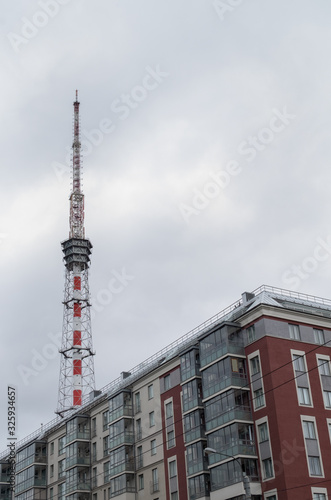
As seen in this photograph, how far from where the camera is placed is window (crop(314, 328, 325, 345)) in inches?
2461

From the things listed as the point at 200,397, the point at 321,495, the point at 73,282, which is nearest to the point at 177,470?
the point at 200,397

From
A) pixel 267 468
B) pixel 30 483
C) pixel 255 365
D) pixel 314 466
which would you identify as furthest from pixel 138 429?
pixel 30 483

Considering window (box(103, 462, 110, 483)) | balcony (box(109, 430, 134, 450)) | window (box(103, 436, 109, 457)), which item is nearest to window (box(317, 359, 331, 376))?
balcony (box(109, 430, 134, 450))

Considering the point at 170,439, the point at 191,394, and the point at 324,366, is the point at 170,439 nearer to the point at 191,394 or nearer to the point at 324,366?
the point at 191,394

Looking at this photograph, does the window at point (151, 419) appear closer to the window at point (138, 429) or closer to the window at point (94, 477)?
the window at point (138, 429)

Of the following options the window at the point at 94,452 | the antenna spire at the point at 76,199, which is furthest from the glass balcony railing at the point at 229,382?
the antenna spire at the point at 76,199

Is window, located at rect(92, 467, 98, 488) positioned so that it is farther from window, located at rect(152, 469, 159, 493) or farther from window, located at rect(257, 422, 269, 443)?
window, located at rect(257, 422, 269, 443)

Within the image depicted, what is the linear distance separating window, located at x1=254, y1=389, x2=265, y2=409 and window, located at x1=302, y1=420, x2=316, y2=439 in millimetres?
3791

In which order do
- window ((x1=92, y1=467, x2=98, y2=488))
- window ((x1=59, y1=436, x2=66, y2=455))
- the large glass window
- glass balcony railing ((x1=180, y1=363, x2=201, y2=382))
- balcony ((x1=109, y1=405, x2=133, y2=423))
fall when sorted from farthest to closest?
1. window ((x1=59, y1=436, x2=66, y2=455))
2. window ((x1=92, y1=467, x2=98, y2=488))
3. balcony ((x1=109, y1=405, x2=133, y2=423))
4. glass balcony railing ((x1=180, y1=363, x2=201, y2=382))
5. the large glass window

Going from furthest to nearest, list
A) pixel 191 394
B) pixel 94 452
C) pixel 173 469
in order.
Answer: pixel 94 452 < pixel 173 469 < pixel 191 394

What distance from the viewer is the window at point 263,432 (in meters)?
56.7

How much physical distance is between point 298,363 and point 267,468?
9.37m

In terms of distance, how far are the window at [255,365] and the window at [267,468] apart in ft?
24.5

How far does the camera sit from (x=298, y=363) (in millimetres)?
59781
